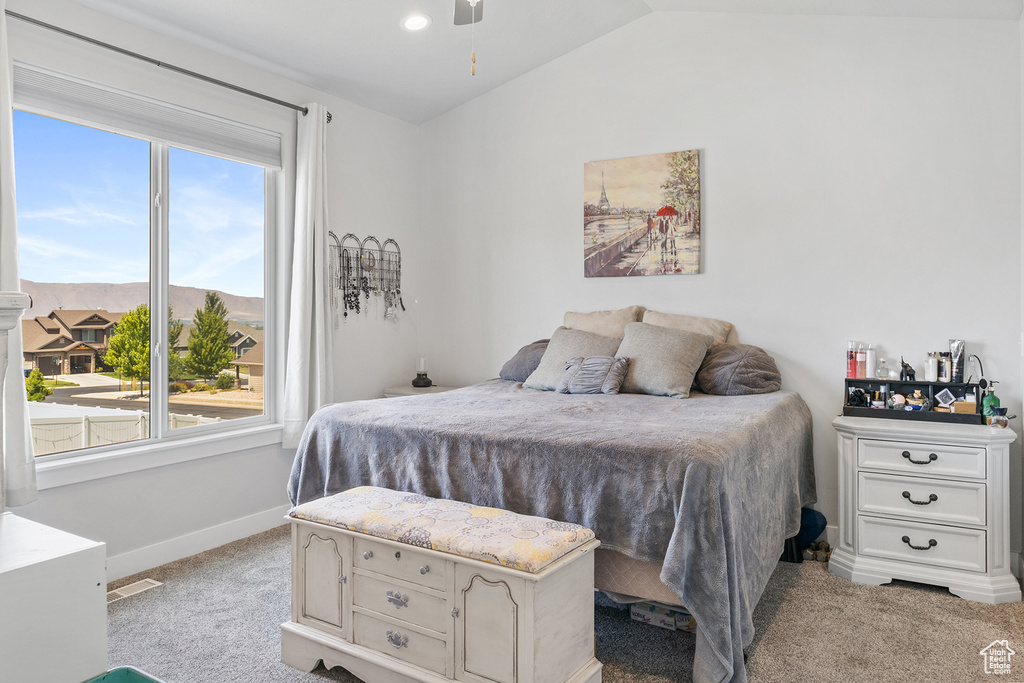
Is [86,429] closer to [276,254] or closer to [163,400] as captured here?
[163,400]

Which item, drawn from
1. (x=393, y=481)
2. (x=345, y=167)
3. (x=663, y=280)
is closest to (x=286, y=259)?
(x=345, y=167)

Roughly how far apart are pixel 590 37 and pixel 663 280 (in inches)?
59.7

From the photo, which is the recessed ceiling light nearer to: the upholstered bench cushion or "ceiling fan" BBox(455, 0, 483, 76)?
"ceiling fan" BBox(455, 0, 483, 76)

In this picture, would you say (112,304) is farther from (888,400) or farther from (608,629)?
(888,400)

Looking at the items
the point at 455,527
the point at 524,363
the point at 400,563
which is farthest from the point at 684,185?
the point at 400,563

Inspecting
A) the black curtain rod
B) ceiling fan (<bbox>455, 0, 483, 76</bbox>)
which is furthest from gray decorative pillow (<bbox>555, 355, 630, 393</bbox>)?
the black curtain rod

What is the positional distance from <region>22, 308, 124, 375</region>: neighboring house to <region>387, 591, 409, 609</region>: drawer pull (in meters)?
1.87

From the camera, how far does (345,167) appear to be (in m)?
3.97

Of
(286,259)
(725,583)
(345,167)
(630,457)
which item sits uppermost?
(345,167)

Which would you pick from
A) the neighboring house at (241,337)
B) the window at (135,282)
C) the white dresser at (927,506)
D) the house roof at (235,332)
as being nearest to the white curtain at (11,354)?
the window at (135,282)

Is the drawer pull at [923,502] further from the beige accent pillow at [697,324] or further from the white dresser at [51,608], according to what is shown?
the white dresser at [51,608]

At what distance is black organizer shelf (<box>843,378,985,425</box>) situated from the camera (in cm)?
273

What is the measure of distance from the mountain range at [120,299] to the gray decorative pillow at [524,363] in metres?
1.42

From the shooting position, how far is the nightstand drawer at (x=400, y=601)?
1802 millimetres
